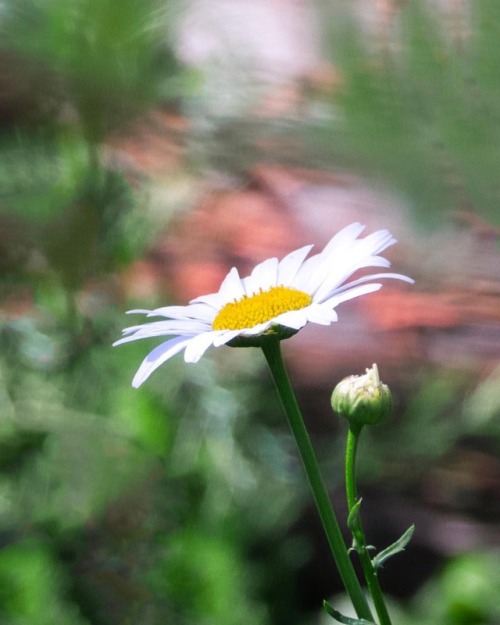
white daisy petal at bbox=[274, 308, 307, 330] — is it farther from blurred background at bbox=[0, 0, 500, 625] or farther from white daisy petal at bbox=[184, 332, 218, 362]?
blurred background at bbox=[0, 0, 500, 625]

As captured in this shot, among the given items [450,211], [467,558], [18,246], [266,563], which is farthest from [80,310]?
[450,211]

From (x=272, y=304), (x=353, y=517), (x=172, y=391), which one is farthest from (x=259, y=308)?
(x=172, y=391)

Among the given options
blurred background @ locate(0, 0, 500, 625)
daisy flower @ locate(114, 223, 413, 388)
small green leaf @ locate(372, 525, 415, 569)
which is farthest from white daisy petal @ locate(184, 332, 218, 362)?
blurred background @ locate(0, 0, 500, 625)

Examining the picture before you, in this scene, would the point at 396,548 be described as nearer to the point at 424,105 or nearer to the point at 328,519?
the point at 328,519

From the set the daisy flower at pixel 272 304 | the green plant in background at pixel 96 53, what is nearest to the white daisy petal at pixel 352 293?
the daisy flower at pixel 272 304

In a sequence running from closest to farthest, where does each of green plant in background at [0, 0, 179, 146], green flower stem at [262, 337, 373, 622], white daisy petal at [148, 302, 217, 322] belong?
green flower stem at [262, 337, 373, 622], white daisy petal at [148, 302, 217, 322], green plant in background at [0, 0, 179, 146]

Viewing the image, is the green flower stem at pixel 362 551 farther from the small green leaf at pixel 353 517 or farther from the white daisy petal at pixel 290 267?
the white daisy petal at pixel 290 267

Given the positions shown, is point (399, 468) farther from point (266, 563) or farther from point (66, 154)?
point (66, 154)
